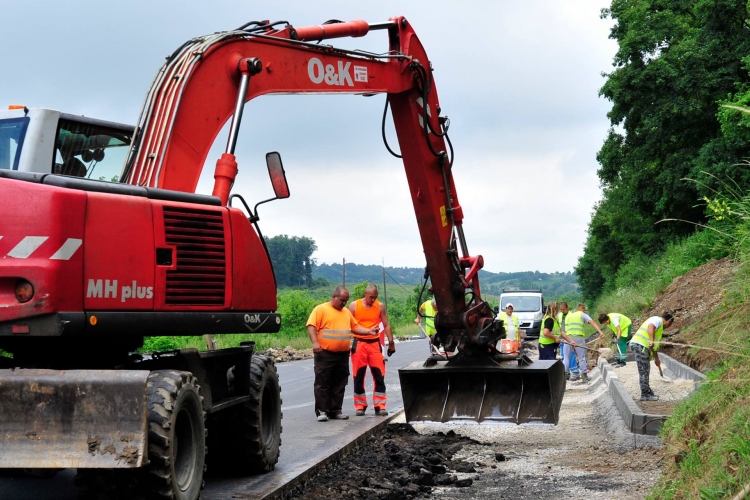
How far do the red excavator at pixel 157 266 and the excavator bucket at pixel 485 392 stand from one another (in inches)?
6.2

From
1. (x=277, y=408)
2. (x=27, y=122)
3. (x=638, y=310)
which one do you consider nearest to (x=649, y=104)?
(x=638, y=310)

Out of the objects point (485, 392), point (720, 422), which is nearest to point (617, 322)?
point (485, 392)

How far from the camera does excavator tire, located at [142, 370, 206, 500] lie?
5453mm

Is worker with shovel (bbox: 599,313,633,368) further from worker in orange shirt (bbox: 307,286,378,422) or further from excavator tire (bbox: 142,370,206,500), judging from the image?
excavator tire (bbox: 142,370,206,500)

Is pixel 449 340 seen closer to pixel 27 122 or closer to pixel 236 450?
pixel 236 450

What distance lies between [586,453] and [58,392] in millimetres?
6477

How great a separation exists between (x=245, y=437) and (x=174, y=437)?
2.30 metres

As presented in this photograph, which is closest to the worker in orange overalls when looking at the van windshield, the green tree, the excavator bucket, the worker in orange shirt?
the worker in orange shirt

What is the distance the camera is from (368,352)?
12883mm

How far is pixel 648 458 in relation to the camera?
29.7 feet

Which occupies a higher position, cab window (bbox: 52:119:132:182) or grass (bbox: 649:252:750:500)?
cab window (bbox: 52:119:132:182)

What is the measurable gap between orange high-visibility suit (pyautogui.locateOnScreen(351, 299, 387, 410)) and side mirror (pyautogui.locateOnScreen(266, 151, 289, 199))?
239 inches

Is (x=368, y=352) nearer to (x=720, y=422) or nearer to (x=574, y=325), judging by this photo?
(x=720, y=422)

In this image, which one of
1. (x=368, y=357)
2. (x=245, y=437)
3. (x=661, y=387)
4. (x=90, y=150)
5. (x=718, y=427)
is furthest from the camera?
(x=661, y=387)
